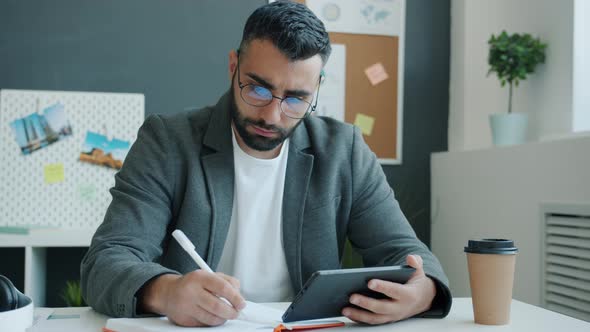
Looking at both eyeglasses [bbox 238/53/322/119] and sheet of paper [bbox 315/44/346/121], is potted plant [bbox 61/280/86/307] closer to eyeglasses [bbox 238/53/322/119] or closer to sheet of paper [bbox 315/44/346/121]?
sheet of paper [bbox 315/44/346/121]

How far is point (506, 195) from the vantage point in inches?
93.5

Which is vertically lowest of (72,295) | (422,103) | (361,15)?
(72,295)

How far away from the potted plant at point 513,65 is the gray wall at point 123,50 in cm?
62

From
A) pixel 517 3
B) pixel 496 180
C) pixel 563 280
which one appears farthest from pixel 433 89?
pixel 563 280

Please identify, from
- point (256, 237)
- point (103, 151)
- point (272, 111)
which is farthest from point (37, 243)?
point (272, 111)

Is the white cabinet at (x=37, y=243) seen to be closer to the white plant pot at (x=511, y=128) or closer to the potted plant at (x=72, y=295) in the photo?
the potted plant at (x=72, y=295)

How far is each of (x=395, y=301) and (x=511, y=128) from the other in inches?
69.2

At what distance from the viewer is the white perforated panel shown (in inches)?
105

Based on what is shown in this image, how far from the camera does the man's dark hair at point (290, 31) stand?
1378 millimetres

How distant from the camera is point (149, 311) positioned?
1.08 meters

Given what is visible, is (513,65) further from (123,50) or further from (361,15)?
(123,50)

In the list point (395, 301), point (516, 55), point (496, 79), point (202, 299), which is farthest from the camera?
point (496, 79)

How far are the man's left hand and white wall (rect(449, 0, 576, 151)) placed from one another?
1.59 meters

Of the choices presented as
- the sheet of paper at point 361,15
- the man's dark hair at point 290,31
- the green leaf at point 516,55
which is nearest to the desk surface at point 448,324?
the man's dark hair at point 290,31
